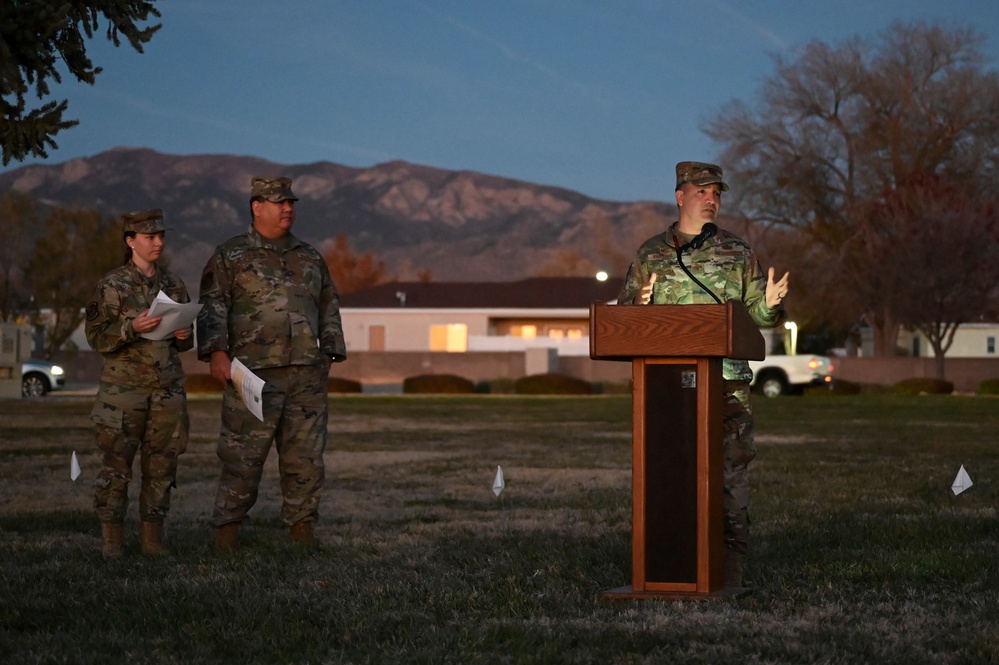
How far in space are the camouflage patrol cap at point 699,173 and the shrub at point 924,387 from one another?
46.1 m

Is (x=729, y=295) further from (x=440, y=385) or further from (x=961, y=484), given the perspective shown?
(x=440, y=385)

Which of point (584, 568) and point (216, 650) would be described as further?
point (584, 568)

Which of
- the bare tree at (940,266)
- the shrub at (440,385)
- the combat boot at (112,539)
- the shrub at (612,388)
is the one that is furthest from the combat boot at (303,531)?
the bare tree at (940,266)

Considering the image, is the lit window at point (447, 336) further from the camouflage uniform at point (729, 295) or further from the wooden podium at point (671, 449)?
the wooden podium at point (671, 449)

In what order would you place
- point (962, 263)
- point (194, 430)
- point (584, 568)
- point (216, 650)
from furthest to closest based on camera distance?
point (962, 263)
point (194, 430)
point (584, 568)
point (216, 650)

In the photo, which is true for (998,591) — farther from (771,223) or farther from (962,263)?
(771,223)

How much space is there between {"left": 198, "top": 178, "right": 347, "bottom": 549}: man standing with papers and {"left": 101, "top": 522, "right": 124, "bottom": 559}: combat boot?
0.65 meters

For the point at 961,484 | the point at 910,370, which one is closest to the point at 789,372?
the point at 910,370

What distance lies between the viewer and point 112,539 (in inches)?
358

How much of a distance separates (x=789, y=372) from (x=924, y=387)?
8855 mm

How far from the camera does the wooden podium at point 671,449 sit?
7043 mm

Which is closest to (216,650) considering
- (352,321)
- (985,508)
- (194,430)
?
(985,508)

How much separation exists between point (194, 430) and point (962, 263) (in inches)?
1519

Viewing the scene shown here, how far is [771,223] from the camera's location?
66.4m
